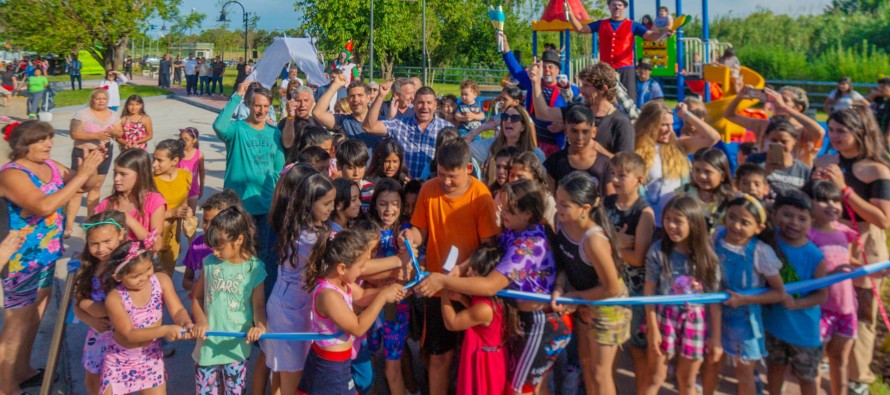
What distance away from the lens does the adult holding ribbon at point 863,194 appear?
4016 mm

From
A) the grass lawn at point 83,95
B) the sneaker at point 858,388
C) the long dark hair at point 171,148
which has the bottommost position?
the sneaker at point 858,388

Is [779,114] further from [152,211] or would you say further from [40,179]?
[40,179]

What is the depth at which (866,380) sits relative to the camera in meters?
4.06

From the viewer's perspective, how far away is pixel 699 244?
141 inches

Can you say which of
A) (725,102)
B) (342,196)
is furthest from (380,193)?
(725,102)

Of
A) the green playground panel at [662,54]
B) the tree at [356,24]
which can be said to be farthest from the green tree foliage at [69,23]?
the green playground panel at [662,54]

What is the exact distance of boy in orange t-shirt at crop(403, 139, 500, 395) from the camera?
3.89 meters

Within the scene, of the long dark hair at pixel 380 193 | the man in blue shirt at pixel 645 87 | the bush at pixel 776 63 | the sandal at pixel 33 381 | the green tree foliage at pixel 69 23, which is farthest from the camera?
the green tree foliage at pixel 69 23

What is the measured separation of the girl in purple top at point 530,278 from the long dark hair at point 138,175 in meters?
2.38

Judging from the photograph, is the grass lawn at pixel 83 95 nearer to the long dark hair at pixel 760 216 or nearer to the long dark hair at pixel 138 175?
the long dark hair at pixel 138 175

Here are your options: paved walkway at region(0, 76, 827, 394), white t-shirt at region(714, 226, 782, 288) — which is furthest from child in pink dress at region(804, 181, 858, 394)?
paved walkway at region(0, 76, 827, 394)

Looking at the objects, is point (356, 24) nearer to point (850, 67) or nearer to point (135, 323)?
point (850, 67)

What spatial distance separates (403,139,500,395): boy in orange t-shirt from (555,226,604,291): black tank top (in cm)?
40

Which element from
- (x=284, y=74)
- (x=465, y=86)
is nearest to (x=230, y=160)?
(x=465, y=86)
